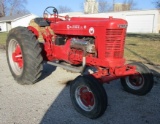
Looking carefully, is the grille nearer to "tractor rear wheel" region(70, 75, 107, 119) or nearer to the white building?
"tractor rear wheel" region(70, 75, 107, 119)

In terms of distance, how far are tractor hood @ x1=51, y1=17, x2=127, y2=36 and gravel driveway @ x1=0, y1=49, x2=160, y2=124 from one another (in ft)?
4.15

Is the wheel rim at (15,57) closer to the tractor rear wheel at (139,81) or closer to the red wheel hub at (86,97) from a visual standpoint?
the red wheel hub at (86,97)

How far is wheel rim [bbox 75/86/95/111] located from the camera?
12.2 feet

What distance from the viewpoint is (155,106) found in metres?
4.10

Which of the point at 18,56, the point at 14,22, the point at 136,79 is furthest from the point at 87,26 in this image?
the point at 14,22

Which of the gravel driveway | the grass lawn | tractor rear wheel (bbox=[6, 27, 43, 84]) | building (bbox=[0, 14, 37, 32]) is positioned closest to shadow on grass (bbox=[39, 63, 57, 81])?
the gravel driveway

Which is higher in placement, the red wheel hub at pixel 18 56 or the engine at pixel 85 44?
the engine at pixel 85 44

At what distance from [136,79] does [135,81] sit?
6 cm

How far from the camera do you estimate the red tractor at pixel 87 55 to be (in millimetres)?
3752

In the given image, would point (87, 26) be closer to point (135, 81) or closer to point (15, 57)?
point (135, 81)

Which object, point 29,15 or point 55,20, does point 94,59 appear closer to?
point 55,20

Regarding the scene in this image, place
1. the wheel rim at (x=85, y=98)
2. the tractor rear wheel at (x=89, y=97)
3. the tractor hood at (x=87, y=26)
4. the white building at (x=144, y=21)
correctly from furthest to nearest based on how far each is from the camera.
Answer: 1. the white building at (x=144, y=21)
2. the tractor hood at (x=87, y=26)
3. the wheel rim at (x=85, y=98)
4. the tractor rear wheel at (x=89, y=97)

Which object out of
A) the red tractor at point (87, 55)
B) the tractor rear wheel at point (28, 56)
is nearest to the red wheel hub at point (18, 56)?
the red tractor at point (87, 55)

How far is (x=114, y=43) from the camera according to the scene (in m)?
4.16
